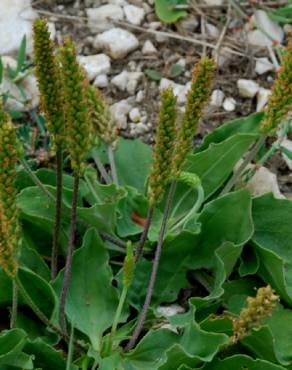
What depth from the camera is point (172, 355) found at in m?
3.06

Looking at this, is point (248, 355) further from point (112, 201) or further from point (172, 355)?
point (112, 201)

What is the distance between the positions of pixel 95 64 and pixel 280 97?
68.8 inches

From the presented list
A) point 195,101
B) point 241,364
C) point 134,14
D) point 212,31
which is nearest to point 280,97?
point 195,101

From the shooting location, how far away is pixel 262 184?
4039 millimetres

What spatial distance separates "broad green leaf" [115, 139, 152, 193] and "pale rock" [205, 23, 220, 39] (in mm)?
1078

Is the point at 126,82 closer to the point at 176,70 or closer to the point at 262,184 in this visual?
the point at 176,70

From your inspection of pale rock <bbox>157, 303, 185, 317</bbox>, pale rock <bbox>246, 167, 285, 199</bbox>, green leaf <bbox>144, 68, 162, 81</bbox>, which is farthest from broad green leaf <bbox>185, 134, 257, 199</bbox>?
green leaf <bbox>144, 68, 162, 81</bbox>

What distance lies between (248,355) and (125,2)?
2390 mm

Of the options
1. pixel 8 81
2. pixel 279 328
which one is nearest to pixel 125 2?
pixel 8 81

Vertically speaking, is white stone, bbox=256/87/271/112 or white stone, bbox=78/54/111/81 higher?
white stone, bbox=78/54/111/81

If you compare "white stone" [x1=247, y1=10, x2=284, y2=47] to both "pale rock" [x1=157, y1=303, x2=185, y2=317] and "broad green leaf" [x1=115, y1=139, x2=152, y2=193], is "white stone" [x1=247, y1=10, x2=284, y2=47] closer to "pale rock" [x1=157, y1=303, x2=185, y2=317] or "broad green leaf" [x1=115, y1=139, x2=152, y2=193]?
"broad green leaf" [x1=115, y1=139, x2=152, y2=193]

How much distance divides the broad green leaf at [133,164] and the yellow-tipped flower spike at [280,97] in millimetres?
875

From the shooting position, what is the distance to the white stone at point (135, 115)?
14.4 feet

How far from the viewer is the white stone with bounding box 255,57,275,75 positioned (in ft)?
15.1
